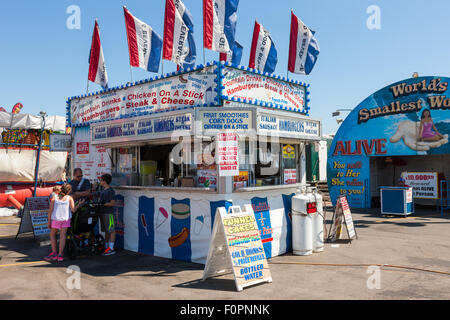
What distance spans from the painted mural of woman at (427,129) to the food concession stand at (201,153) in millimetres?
8898

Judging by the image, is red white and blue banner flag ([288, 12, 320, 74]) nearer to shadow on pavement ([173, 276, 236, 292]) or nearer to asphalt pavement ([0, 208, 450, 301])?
asphalt pavement ([0, 208, 450, 301])

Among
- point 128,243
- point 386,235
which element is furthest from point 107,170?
point 386,235

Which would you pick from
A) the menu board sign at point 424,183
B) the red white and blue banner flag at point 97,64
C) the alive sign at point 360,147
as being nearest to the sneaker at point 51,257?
the red white and blue banner flag at point 97,64

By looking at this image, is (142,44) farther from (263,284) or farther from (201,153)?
(263,284)

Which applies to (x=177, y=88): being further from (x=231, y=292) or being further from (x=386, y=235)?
(x=386, y=235)

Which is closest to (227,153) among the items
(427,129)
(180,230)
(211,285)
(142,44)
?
(180,230)

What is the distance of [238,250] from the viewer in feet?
20.1

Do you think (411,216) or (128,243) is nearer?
(128,243)

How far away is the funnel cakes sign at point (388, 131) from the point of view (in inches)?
625

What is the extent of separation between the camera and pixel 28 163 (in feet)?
59.9

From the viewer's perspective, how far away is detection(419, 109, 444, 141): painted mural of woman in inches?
625

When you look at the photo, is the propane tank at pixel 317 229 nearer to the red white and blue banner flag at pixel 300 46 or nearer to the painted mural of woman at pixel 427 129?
the red white and blue banner flag at pixel 300 46

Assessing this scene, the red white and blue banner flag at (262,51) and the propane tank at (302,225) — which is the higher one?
the red white and blue banner flag at (262,51)
